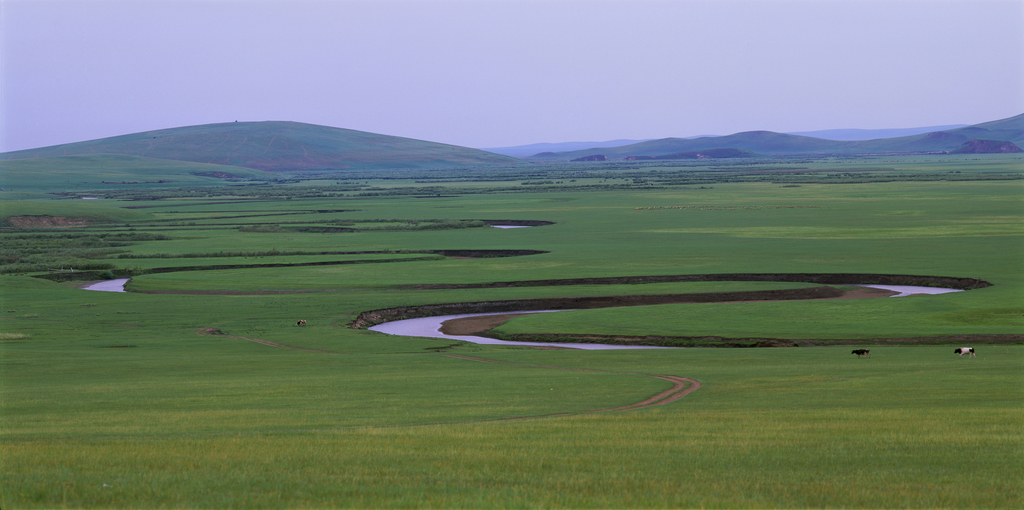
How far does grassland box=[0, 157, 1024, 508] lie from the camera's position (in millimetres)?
13094

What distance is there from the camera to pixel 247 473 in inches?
539

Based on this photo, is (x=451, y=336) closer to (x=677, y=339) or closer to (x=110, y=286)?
(x=677, y=339)

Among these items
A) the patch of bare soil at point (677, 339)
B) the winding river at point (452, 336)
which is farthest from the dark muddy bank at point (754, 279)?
the patch of bare soil at point (677, 339)

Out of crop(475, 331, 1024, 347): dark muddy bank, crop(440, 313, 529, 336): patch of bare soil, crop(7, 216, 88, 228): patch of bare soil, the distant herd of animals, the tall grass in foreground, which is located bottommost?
crop(475, 331, 1024, 347): dark muddy bank

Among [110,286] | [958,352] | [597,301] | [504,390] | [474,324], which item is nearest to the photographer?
[504,390]

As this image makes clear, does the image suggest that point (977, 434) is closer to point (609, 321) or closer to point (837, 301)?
point (609, 321)

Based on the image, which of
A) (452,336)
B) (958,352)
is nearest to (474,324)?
(452,336)

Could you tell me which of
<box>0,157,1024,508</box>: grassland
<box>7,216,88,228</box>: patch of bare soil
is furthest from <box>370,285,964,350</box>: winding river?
<box>7,216,88,228</box>: patch of bare soil

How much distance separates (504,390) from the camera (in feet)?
85.6

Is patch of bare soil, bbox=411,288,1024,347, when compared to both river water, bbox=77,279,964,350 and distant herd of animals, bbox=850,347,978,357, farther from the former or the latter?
distant herd of animals, bbox=850,347,978,357

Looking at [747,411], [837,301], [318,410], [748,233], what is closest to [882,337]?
[837,301]

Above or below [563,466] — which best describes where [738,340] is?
below

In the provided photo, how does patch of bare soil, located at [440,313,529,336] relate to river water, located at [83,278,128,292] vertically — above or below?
below

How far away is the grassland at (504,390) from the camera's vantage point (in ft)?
43.0
